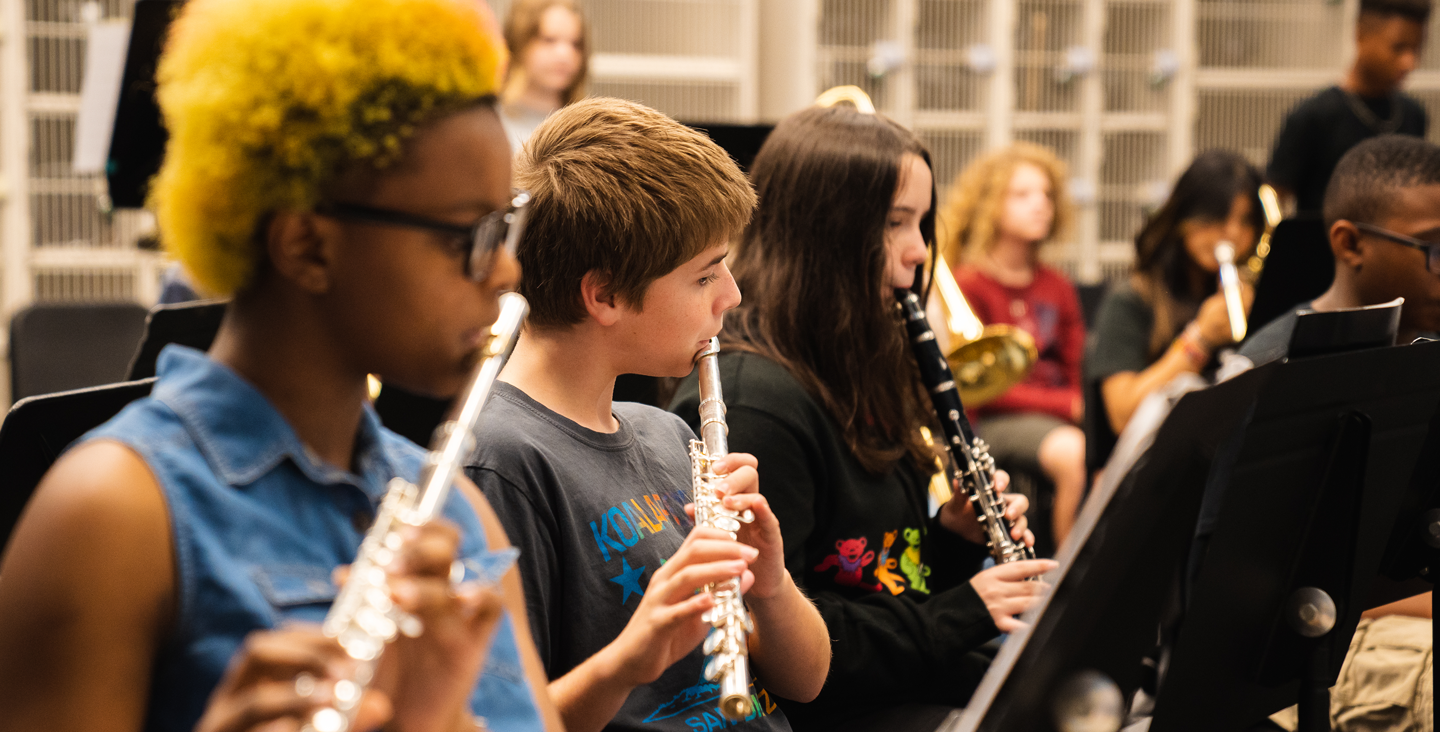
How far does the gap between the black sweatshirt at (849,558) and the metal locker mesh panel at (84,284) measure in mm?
3219

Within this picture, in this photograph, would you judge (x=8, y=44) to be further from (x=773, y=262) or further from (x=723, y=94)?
(x=773, y=262)

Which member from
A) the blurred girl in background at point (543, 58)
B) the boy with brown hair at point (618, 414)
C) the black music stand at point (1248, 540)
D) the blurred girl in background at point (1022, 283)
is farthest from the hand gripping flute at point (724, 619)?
the blurred girl in background at point (1022, 283)

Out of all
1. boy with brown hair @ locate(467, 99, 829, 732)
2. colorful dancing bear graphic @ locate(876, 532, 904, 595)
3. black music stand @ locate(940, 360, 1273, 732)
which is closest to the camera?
black music stand @ locate(940, 360, 1273, 732)

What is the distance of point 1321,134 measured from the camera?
3.57 meters

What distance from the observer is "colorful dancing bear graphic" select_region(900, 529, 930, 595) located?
1613 millimetres

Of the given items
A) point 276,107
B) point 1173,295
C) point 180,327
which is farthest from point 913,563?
point 1173,295

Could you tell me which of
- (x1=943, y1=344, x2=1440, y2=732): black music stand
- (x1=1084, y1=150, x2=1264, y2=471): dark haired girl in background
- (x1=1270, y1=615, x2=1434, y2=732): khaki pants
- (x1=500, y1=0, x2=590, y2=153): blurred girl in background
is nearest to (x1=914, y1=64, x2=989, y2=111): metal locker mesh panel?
(x1=1084, y1=150, x2=1264, y2=471): dark haired girl in background

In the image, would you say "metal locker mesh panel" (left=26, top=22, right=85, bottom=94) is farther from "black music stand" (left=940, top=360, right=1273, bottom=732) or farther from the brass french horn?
"black music stand" (left=940, top=360, right=1273, bottom=732)

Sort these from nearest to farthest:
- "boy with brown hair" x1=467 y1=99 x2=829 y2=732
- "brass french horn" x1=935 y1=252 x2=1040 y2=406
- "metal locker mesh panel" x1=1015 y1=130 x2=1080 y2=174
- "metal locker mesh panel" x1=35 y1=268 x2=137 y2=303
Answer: "boy with brown hair" x1=467 y1=99 x2=829 y2=732 < "brass french horn" x1=935 y1=252 x2=1040 y2=406 < "metal locker mesh panel" x1=35 y1=268 x2=137 y2=303 < "metal locker mesh panel" x1=1015 y1=130 x2=1080 y2=174

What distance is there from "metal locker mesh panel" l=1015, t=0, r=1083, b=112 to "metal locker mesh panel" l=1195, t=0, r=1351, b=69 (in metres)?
0.58

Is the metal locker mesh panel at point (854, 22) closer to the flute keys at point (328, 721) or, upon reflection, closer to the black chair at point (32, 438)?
the black chair at point (32, 438)

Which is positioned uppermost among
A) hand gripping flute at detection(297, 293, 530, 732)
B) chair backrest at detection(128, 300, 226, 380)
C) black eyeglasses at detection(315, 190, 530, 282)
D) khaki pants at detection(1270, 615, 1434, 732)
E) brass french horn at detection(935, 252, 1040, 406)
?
black eyeglasses at detection(315, 190, 530, 282)

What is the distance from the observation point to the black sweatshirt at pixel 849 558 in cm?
147

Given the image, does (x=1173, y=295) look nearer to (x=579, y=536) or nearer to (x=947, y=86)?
(x=947, y=86)
